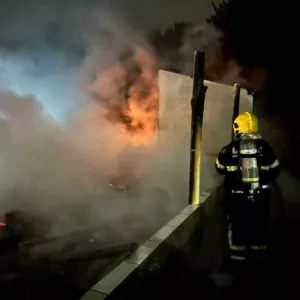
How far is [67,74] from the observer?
11617 mm

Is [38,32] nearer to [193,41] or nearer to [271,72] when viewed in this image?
[193,41]

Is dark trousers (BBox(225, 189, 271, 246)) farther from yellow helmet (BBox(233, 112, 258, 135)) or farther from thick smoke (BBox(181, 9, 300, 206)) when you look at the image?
thick smoke (BBox(181, 9, 300, 206))

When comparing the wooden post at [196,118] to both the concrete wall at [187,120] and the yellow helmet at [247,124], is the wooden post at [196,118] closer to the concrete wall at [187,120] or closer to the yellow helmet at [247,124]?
the yellow helmet at [247,124]

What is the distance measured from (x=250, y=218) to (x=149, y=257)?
187 centimetres

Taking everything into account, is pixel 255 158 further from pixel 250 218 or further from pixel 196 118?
pixel 196 118

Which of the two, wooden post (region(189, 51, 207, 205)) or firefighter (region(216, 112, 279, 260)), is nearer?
firefighter (region(216, 112, 279, 260))

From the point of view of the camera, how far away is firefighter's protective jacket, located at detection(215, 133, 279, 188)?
461cm

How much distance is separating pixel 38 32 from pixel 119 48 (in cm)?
280

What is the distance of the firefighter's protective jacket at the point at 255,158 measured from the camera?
461 cm

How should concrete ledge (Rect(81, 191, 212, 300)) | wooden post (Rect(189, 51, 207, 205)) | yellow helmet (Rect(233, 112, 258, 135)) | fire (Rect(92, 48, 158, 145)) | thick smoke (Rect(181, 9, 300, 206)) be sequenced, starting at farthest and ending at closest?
fire (Rect(92, 48, 158, 145)), thick smoke (Rect(181, 9, 300, 206)), wooden post (Rect(189, 51, 207, 205)), yellow helmet (Rect(233, 112, 258, 135)), concrete ledge (Rect(81, 191, 212, 300))

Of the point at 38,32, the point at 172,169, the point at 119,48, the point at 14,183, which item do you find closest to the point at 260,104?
the point at 172,169

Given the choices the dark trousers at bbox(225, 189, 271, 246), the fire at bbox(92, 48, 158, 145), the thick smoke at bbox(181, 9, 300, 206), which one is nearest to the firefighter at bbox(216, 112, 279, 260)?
the dark trousers at bbox(225, 189, 271, 246)

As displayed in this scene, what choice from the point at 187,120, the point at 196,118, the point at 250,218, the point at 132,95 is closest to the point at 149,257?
the point at 250,218

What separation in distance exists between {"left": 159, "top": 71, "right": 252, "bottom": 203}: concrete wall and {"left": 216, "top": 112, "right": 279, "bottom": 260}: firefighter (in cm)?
452
